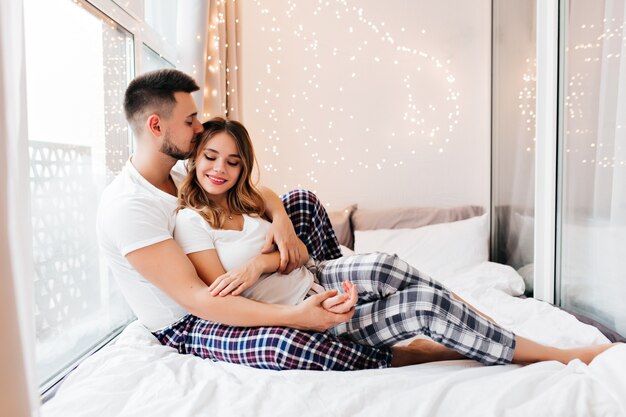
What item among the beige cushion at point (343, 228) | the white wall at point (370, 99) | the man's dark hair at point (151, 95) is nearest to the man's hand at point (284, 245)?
the man's dark hair at point (151, 95)

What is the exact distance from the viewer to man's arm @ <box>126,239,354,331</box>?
1179 mm

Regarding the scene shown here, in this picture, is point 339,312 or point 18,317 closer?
point 18,317

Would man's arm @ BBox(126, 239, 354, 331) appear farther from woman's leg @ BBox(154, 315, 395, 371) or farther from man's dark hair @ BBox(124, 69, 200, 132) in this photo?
man's dark hair @ BBox(124, 69, 200, 132)

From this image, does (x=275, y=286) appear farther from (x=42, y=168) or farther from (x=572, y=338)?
(x=572, y=338)

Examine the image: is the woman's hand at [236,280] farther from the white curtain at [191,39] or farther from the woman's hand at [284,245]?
the white curtain at [191,39]

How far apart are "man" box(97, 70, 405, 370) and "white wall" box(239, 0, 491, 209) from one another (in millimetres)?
1301

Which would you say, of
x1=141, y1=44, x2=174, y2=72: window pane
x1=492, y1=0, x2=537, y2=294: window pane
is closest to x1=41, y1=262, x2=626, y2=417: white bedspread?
x1=492, y1=0, x2=537, y2=294: window pane

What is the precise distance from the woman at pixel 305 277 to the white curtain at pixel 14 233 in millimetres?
641

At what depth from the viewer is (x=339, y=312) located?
114 centimetres

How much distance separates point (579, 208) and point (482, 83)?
132cm


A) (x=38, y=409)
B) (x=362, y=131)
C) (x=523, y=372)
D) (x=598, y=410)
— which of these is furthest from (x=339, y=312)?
(x=362, y=131)

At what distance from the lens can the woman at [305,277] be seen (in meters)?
1.11

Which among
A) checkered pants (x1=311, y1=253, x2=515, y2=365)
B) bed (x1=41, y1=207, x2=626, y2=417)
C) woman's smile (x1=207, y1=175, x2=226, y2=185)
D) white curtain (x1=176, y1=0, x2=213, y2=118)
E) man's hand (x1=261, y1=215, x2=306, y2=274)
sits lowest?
bed (x1=41, y1=207, x2=626, y2=417)

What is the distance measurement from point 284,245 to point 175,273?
0.32m
